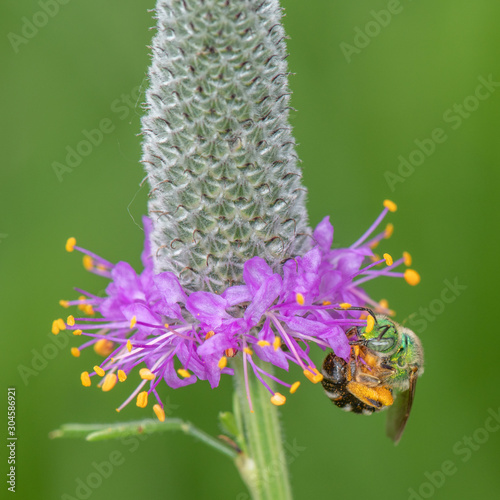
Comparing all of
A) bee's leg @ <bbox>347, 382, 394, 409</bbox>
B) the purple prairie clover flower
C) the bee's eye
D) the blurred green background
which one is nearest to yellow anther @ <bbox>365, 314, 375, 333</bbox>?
the purple prairie clover flower

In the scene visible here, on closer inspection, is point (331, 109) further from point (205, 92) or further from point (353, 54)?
point (205, 92)

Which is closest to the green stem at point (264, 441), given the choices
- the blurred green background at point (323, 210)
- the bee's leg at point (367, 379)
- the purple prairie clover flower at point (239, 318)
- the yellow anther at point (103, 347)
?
the purple prairie clover flower at point (239, 318)

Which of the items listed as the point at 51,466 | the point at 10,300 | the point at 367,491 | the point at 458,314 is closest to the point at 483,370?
the point at 458,314

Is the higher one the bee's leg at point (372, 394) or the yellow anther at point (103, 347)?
the yellow anther at point (103, 347)

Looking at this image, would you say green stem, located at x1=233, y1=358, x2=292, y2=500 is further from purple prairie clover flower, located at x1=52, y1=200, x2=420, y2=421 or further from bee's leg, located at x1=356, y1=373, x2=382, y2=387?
bee's leg, located at x1=356, y1=373, x2=382, y2=387

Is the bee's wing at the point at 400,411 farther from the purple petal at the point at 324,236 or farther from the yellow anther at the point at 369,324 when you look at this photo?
the purple petal at the point at 324,236

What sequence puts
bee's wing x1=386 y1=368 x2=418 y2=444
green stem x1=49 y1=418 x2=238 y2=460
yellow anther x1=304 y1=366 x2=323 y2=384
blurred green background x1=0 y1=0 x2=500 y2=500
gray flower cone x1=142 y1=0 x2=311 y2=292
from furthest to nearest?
blurred green background x1=0 y1=0 x2=500 y2=500 → bee's wing x1=386 y1=368 x2=418 y2=444 → green stem x1=49 y1=418 x2=238 y2=460 → yellow anther x1=304 y1=366 x2=323 y2=384 → gray flower cone x1=142 y1=0 x2=311 y2=292
